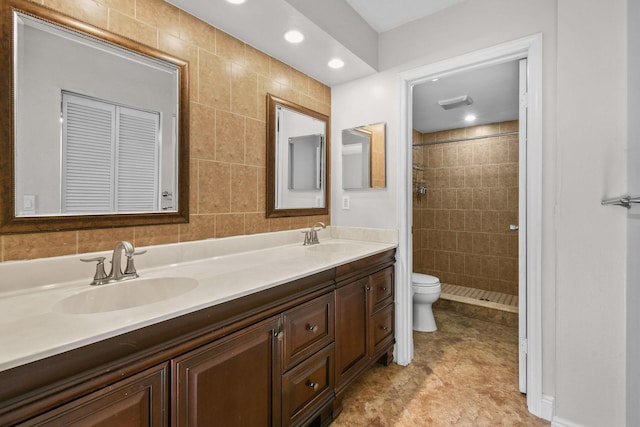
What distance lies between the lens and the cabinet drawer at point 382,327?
6.40ft

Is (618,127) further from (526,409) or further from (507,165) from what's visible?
(507,165)

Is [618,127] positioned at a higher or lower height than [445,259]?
higher

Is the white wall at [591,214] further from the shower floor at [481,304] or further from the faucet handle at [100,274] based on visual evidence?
the faucet handle at [100,274]

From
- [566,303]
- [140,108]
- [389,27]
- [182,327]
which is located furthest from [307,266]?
[389,27]

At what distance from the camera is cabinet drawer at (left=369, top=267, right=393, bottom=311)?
192cm

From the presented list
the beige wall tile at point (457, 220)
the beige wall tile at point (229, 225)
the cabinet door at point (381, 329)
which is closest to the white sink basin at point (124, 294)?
the beige wall tile at point (229, 225)

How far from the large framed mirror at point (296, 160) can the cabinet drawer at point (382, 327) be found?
869mm

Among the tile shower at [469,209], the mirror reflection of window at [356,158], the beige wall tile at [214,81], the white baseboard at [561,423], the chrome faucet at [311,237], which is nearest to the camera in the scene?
the white baseboard at [561,423]

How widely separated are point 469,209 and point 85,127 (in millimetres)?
3864

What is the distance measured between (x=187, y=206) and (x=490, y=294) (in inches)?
138

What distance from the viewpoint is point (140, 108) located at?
4.59 ft

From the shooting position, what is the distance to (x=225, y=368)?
3.43 feet

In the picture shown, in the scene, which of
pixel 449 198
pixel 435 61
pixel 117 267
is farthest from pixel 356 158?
pixel 449 198

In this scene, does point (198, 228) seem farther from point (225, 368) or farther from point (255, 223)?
point (225, 368)
